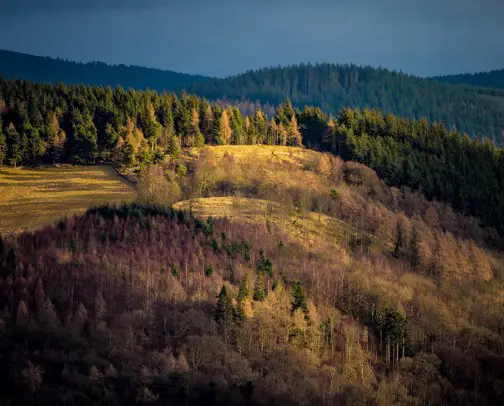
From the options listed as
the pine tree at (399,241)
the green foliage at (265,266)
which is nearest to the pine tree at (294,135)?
the pine tree at (399,241)

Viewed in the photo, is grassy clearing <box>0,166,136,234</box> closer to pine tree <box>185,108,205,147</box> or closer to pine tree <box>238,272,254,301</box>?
pine tree <box>185,108,205,147</box>

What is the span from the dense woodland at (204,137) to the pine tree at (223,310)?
58.4 meters

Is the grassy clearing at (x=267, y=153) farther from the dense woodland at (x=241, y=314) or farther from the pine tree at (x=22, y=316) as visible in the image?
the pine tree at (x=22, y=316)

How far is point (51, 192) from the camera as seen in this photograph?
367ft

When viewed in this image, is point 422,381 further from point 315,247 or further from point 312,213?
point 312,213

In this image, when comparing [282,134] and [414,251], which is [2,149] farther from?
[414,251]

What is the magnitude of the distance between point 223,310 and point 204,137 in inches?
3372

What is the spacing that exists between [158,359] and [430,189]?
96.0m

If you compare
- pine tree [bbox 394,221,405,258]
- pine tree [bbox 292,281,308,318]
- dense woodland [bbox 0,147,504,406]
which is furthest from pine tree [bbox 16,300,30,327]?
pine tree [bbox 394,221,405,258]

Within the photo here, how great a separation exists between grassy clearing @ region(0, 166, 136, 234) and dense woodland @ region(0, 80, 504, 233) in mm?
6602

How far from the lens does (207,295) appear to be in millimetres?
80562

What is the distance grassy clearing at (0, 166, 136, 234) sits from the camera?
10050 centimetres

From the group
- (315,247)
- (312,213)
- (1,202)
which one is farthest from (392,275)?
(1,202)

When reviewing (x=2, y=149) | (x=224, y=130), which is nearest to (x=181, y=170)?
(x=224, y=130)
